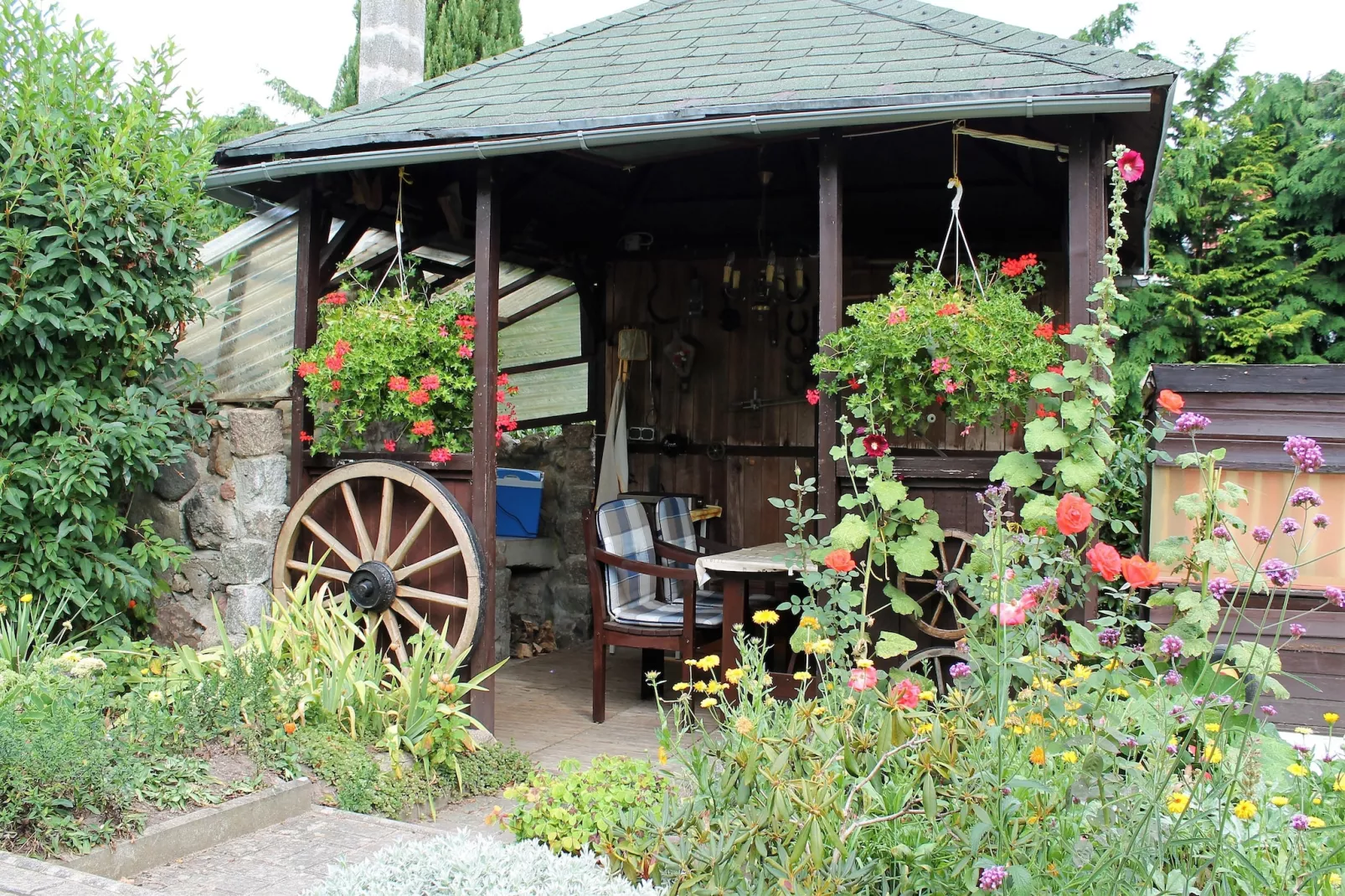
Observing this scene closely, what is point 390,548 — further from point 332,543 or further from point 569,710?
point 569,710

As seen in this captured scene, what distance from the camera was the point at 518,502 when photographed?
237 inches

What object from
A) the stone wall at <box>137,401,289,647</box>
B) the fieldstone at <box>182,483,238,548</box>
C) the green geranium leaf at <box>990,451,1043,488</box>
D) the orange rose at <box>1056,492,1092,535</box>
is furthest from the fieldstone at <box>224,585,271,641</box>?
the orange rose at <box>1056,492,1092,535</box>

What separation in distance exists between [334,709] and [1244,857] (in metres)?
2.60

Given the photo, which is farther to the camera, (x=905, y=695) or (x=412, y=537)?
(x=412, y=537)

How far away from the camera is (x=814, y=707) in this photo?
2025 millimetres

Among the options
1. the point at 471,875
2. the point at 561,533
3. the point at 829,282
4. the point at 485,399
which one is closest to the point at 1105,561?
the point at 471,875

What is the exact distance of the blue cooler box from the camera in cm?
598

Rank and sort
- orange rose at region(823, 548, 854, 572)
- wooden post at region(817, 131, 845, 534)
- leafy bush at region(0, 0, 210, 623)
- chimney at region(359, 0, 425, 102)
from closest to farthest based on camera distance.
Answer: orange rose at region(823, 548, 854, 572) → wooden post at region(817, 131, 845, 534) → leafy bush at region(0, 0, 210, 623) → chimney at region(359, 0, 425, 102)

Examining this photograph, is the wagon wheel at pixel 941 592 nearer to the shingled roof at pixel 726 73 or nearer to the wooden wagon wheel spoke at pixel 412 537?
the shingled roof at pixel 726 73

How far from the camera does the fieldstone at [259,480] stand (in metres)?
4.62

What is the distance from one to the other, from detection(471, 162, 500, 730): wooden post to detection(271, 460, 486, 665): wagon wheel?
0.34 ft

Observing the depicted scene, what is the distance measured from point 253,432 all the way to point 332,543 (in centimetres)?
67

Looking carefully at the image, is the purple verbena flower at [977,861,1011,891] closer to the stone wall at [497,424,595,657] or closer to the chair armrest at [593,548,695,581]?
the chair armrest at [593,548,695,581]

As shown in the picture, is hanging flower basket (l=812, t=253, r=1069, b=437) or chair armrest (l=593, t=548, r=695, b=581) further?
chair armrest (l=593, t=548, r=695, b=581)
